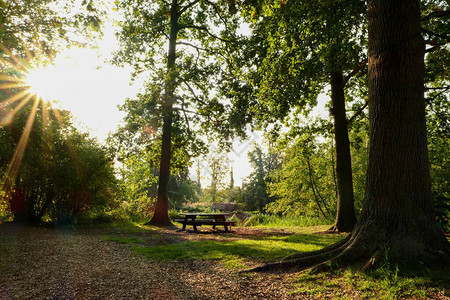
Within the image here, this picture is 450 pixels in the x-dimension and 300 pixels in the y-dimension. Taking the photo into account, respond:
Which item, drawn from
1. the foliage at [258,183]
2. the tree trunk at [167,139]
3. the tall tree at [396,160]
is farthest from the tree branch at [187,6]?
the foliage at [258,183]

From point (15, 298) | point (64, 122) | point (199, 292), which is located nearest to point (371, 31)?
point (199, 292)

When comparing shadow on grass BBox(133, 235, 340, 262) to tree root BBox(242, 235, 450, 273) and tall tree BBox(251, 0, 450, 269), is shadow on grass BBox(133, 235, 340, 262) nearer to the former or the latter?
tree root BBox(242, 235, 450, 273)

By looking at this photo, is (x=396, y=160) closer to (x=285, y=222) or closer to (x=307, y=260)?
(x=307, y=260)

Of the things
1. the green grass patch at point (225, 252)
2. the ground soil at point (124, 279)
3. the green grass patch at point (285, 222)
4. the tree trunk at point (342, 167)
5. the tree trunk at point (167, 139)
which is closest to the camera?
the ground soil at point (124, 279)

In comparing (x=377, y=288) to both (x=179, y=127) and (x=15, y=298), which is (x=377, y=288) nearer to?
(x=15, y=298)

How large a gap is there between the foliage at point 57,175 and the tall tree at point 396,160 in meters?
8.83

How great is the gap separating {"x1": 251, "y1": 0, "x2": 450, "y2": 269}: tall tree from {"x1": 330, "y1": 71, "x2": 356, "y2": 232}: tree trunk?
5249mm

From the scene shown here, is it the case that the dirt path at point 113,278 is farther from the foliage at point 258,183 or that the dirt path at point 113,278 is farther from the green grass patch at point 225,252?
the foliage at point 258,183

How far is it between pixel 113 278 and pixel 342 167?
795 centimetres

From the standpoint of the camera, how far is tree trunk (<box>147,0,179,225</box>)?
12.5m

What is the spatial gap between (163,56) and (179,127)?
4.38m

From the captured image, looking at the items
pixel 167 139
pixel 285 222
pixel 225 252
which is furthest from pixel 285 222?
pixel 225 252

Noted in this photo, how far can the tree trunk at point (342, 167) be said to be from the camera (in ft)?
30.2

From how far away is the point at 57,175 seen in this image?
394 inches
